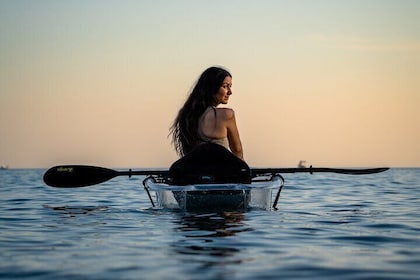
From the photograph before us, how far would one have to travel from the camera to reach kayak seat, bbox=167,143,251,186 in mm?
9375

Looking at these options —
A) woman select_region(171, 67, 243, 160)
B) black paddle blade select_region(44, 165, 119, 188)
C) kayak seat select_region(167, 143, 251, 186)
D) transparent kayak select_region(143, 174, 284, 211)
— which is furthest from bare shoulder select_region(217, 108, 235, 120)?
black paddle blade select_region(44, 165, 119, 188)

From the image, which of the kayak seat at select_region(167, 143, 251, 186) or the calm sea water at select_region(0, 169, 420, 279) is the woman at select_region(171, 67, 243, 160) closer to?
the kayak seat at select_region(167, 143, 251, 186)

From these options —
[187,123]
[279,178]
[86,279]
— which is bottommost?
[86,279]

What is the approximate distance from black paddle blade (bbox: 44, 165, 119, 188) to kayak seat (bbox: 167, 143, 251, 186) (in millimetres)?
2499

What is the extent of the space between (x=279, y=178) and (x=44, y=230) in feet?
12.6

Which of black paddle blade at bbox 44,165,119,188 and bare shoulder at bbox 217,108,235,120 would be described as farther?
black paddle blade at bbox 44,165,119,188

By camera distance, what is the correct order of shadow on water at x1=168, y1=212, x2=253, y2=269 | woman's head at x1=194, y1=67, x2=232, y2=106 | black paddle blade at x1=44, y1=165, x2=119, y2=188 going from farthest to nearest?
black paddle blade at x1=44, y1=165, x2=119, y2=188
woman's head at x1=194, y1=67, x2=232, y2=106
shadow on water at x1=168, y1=212, x2=253, y2=269

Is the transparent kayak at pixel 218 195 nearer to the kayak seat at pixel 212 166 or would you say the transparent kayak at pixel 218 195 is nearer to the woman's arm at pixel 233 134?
the kayak seat at pixel 212 166

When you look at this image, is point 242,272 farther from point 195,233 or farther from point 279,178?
point 279,178

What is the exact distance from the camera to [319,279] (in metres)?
4.83

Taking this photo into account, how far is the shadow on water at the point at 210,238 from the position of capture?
5.69 meters

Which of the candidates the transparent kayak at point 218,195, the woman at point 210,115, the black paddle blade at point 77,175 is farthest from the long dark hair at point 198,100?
the black paddle blade at point 77,175

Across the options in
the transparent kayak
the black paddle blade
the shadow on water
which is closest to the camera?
the shadow on water

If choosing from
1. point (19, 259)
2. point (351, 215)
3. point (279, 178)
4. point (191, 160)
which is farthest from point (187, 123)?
point (19, 259)
